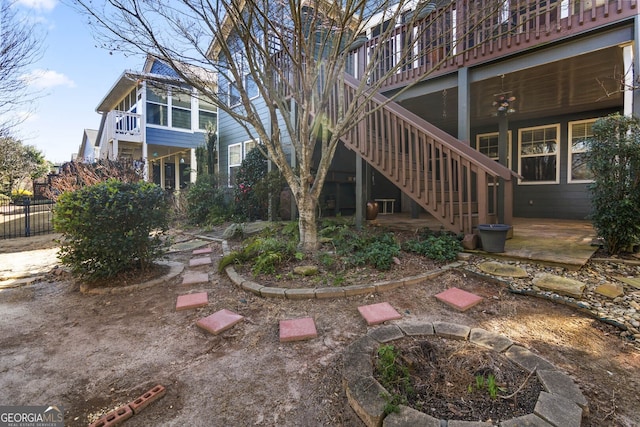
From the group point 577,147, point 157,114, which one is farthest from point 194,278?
point 157,114

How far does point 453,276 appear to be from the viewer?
3469 millimetres

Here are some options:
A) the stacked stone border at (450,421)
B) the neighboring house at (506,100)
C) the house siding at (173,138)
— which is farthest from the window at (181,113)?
the stacked stone border at (450,421)

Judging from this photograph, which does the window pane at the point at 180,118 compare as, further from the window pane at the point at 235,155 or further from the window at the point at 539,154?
the window at the point at 539,154

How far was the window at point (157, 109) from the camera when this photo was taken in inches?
481

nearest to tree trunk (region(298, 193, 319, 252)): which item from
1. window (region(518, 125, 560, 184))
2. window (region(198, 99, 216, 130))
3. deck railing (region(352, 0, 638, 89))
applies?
deck railing (region(352, 0, 638, 89))

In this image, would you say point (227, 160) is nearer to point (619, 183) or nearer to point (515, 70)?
point (515, 70)

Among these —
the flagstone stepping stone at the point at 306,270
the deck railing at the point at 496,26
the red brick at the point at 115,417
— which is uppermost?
the deck railing at the point at 496,26

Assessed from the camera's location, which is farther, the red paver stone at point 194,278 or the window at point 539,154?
the window at point 539,154

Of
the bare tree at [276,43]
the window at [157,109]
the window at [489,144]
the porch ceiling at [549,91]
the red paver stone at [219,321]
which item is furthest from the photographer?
the window at [157,109]

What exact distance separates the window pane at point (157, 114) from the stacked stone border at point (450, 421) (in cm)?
1354

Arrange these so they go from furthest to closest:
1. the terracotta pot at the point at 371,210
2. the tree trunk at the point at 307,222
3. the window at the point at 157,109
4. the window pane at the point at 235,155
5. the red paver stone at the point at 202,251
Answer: the window at the point at 157,109, the window pane at the point at 235,155, the terracotta pot at the point at 371,210, the red paver stone at the point at 202,251, the tree trunk at the point at 307,222

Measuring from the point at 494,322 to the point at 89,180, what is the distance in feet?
34.5

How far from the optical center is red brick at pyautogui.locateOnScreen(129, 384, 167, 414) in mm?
1582

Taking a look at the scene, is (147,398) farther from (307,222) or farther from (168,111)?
(168,111)
